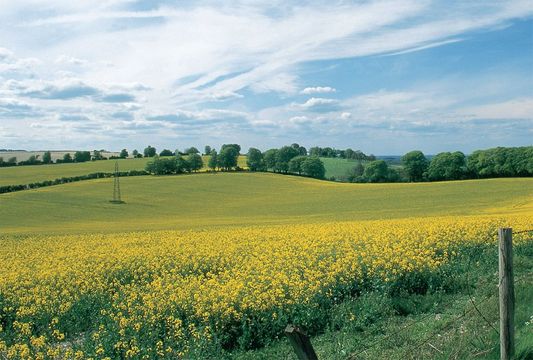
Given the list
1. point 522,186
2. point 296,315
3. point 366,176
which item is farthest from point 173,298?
point 366,176

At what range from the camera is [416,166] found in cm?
8081

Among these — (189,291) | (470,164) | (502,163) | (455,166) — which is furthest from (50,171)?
(189,291)

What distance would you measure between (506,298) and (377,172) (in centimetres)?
8007

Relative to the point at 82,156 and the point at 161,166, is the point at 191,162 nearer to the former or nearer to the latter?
the point at 161,166

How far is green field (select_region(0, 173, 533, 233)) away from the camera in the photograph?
127 feet

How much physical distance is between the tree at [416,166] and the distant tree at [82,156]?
66443 millimetres

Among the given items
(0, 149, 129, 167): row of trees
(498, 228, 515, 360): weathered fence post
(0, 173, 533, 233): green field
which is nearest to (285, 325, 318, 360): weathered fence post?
(498, 228, 515, 360): weathered fence post

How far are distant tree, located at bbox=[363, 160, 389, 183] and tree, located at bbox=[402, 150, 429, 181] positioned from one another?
375 centimetres

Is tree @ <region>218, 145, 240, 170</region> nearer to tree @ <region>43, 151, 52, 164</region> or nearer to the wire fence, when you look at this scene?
tree @ <region>43, 151, 52, 164</region>

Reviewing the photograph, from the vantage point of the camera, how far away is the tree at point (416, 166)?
265 feet

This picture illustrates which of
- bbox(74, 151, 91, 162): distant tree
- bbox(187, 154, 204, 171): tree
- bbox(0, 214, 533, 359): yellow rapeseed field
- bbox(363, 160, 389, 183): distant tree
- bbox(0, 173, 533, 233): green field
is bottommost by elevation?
bbox(0, 173, 533, 233): green field

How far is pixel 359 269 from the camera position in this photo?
36.3ft

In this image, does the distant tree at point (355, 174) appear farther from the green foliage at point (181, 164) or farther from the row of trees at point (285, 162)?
the green foliage at point (181, 164)

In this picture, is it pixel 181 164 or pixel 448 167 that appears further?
pixel 181 164
